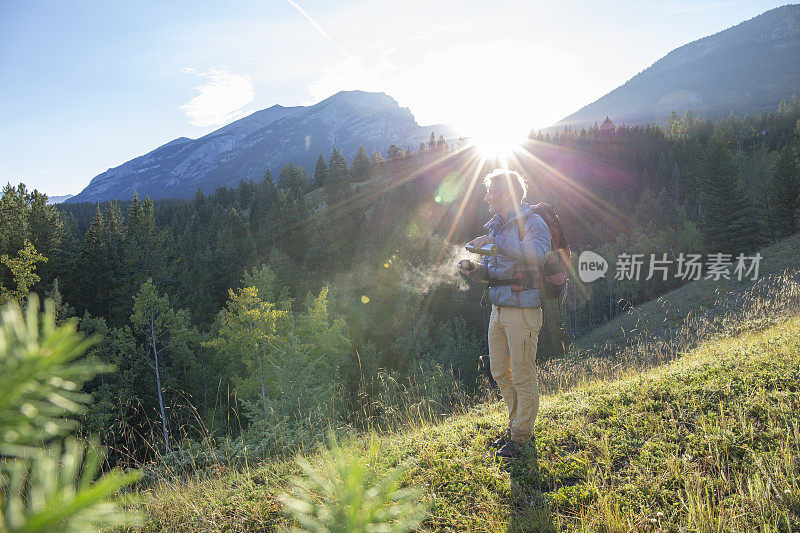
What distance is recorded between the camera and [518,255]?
3834 millimetres

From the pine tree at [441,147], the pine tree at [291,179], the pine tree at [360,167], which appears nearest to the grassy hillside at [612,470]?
the pine tree at [360,167]

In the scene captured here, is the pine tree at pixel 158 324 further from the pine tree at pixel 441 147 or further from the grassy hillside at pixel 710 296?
the pine tree at pixel 441 147

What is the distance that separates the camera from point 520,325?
156 inches

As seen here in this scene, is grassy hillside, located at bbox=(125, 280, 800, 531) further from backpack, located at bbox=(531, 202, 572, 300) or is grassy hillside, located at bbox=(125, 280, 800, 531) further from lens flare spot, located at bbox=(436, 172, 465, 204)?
lens flare spot, located at bbox=(436, 172, 465, 204)

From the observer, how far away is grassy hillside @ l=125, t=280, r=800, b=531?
272 cm

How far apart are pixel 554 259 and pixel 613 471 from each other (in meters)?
2.07

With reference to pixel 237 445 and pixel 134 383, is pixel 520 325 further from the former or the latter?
pixel 134 383

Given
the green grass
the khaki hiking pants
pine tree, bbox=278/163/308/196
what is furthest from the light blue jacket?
pine tree, bbox=278/163/308/196

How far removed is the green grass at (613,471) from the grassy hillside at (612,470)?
0.04 ft

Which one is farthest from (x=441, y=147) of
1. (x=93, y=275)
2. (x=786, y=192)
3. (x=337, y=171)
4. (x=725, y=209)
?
(x=93, y=275)

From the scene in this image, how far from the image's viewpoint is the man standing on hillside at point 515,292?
3898 mm

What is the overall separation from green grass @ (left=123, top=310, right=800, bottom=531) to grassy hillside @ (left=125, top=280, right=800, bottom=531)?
0.04 ft

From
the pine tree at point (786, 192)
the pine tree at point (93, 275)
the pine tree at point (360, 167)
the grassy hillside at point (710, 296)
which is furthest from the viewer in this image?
the pine tree at point (360, 167)

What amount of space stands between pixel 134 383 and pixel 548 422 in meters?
30.9
